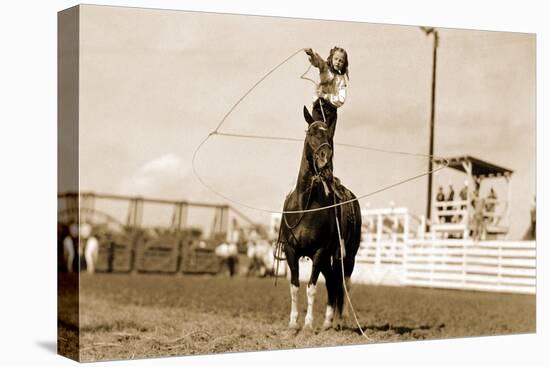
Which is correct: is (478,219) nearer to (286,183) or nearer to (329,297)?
(329,297)

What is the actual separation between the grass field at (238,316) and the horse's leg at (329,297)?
0.06m

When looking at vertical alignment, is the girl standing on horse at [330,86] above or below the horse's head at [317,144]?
above

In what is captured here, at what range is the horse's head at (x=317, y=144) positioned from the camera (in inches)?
479

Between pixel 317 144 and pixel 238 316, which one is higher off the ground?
pixel 317 144

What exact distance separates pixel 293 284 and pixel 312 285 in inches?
7.3

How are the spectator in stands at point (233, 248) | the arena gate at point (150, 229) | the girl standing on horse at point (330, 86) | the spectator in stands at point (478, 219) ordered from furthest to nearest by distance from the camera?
the spectator in stands at point (478, 219) → the girl standing on horse at point (330, 86) → the spectator in stands at point (233, 248) → the arena gate at point (150, 229)

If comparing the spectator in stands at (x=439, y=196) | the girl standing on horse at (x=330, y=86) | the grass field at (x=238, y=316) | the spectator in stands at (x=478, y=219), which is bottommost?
the grass field at (x=238, y=316)

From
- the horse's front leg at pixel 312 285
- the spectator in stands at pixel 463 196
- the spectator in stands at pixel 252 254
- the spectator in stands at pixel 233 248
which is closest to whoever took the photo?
the spectator in stands at pixel 233 248

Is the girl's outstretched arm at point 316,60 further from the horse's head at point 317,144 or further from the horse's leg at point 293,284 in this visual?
the horse's leg at point 293,284

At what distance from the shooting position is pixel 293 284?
1216 cm

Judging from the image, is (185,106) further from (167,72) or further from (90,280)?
(90,280)

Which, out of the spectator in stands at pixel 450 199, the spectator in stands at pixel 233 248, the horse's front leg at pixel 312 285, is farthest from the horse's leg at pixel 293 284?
the spectator in stands at pixel 450 199

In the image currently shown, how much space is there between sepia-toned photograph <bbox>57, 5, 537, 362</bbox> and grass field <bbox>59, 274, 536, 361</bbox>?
16mm

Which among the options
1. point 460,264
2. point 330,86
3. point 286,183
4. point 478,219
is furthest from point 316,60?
point 460,264
